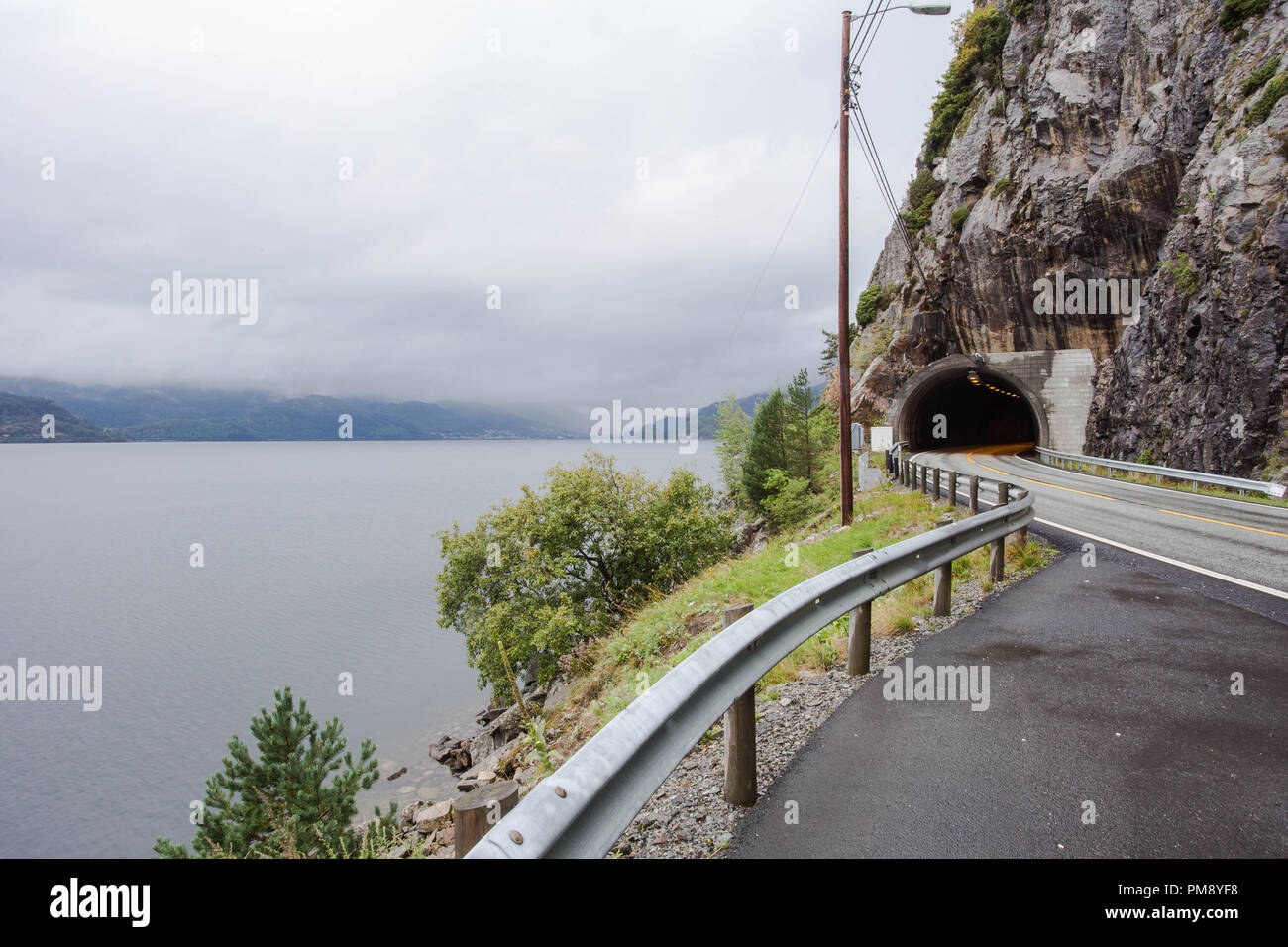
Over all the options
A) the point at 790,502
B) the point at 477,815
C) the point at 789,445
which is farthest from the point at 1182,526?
the point at 789,445

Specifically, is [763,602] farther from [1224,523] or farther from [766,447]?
[766,447]

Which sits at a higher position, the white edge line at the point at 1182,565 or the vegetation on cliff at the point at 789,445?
the vegetation on cliff at the point at 789,445

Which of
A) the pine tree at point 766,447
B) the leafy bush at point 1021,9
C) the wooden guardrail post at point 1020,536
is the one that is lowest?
the wooden guardrail post at point 1020,536

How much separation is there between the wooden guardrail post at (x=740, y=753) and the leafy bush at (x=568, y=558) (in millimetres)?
25551

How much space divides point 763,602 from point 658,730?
477 cm

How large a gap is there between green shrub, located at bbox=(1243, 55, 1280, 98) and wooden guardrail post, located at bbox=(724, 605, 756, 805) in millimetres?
34010

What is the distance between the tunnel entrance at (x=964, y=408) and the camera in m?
41.6

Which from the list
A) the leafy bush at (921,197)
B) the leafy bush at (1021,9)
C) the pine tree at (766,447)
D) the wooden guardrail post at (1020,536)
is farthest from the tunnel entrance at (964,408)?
the wooden guardrail post at (1020,536)

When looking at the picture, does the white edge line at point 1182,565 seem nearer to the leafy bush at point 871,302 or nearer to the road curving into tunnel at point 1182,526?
the road curving into tunnel at point 1182,526

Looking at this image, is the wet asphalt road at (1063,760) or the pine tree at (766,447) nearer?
the wet asphalt road at (1063,760)

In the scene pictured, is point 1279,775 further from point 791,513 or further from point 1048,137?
point 1048,137

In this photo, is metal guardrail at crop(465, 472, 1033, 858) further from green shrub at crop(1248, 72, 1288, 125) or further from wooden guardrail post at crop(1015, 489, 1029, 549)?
green shrub at crop(1248, 72, 1288, 125)

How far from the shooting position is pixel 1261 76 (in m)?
24.7

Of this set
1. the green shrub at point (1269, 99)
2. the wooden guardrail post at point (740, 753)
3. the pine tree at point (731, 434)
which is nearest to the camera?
the wooden guardrail post at point (740, 753)
